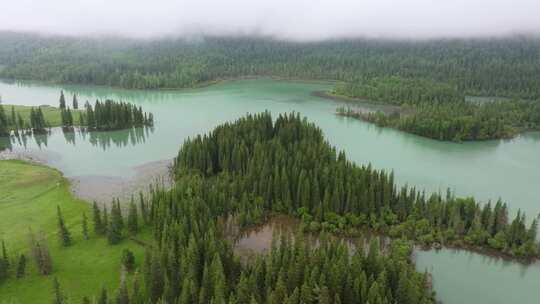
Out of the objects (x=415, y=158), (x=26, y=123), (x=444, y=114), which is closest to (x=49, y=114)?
(x=26, y=123)

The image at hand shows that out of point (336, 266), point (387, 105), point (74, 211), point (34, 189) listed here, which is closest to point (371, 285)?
point (336, 266)

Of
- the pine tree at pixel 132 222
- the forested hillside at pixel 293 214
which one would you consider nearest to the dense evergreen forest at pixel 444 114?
the forested hillside at pixel 293 214

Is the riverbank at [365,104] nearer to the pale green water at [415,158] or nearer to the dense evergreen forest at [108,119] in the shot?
the pale green water at [415,158]

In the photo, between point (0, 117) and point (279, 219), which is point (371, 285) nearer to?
point (279, 219)

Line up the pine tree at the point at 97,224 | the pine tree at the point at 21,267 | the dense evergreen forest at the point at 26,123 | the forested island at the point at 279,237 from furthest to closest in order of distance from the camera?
1. the dense evergreen forest at the point at 26,123
2. the pine tree at the point at 97,224
3. the pine tree at the point at 21,267
4. the forested island at the point at 279,237

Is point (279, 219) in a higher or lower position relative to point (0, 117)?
lower

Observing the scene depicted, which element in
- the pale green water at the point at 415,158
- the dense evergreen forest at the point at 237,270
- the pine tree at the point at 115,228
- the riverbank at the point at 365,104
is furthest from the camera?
the riverbank at the point at 365,104
